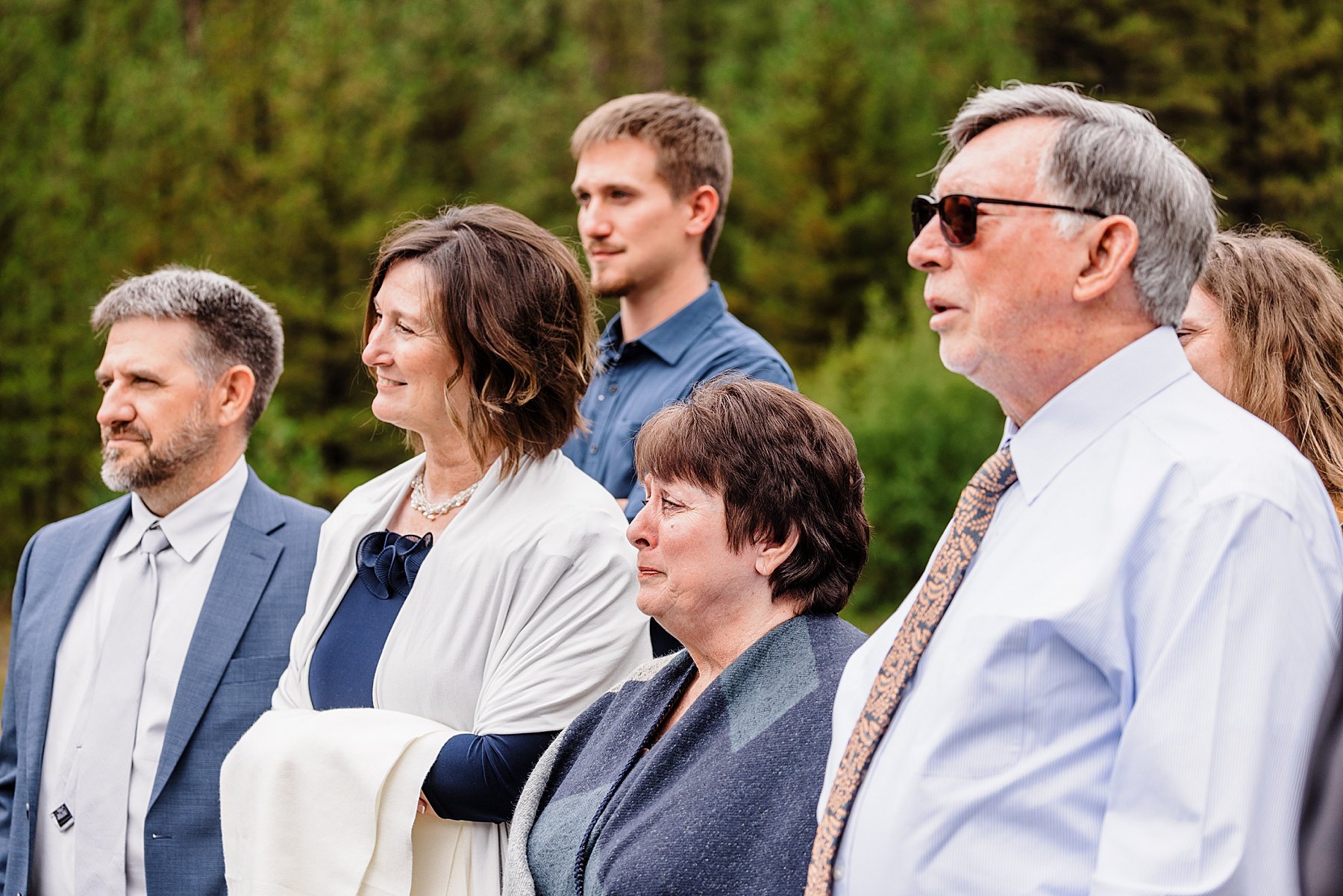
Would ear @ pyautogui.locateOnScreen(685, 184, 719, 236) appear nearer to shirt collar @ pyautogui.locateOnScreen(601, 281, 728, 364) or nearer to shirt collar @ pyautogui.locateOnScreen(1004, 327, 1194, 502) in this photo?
shirt collar @ pyautogui.locateOnScreen(601, 281, 728, 364)

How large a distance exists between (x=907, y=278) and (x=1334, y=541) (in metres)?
18.0

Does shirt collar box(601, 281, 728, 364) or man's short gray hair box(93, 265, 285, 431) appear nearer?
man's short gray hair box(93, 265, 285, 431)

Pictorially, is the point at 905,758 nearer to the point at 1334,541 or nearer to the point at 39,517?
the point at 1334,541

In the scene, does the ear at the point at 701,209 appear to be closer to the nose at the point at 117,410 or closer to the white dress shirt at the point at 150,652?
the white dress shirt at the point at 150,652

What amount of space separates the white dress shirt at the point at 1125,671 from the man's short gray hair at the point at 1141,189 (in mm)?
91

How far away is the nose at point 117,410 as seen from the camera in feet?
11.5

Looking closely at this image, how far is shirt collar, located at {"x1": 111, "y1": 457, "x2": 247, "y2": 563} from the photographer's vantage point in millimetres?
3525

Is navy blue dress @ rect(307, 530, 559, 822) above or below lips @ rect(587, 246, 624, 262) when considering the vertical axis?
below

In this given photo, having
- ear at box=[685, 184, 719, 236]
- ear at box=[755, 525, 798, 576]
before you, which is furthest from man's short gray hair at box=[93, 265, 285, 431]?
ear at box=[755, 525, 798, 576]

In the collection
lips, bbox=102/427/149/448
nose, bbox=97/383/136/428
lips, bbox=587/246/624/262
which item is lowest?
lips, bbox=102/427/149/448

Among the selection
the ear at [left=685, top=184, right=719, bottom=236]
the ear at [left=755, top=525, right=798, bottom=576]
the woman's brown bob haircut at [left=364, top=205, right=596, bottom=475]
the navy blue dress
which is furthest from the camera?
the ear at [left=685, top=184, right=719, bottom=236]

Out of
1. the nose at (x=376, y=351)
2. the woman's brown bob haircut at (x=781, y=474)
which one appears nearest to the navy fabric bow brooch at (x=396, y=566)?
the nose at (x=376, y=351)

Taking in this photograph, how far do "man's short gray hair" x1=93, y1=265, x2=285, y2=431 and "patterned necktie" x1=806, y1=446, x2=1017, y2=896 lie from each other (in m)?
2.29

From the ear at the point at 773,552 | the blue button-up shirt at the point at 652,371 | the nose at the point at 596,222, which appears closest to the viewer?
the ear at the point at 773,552
